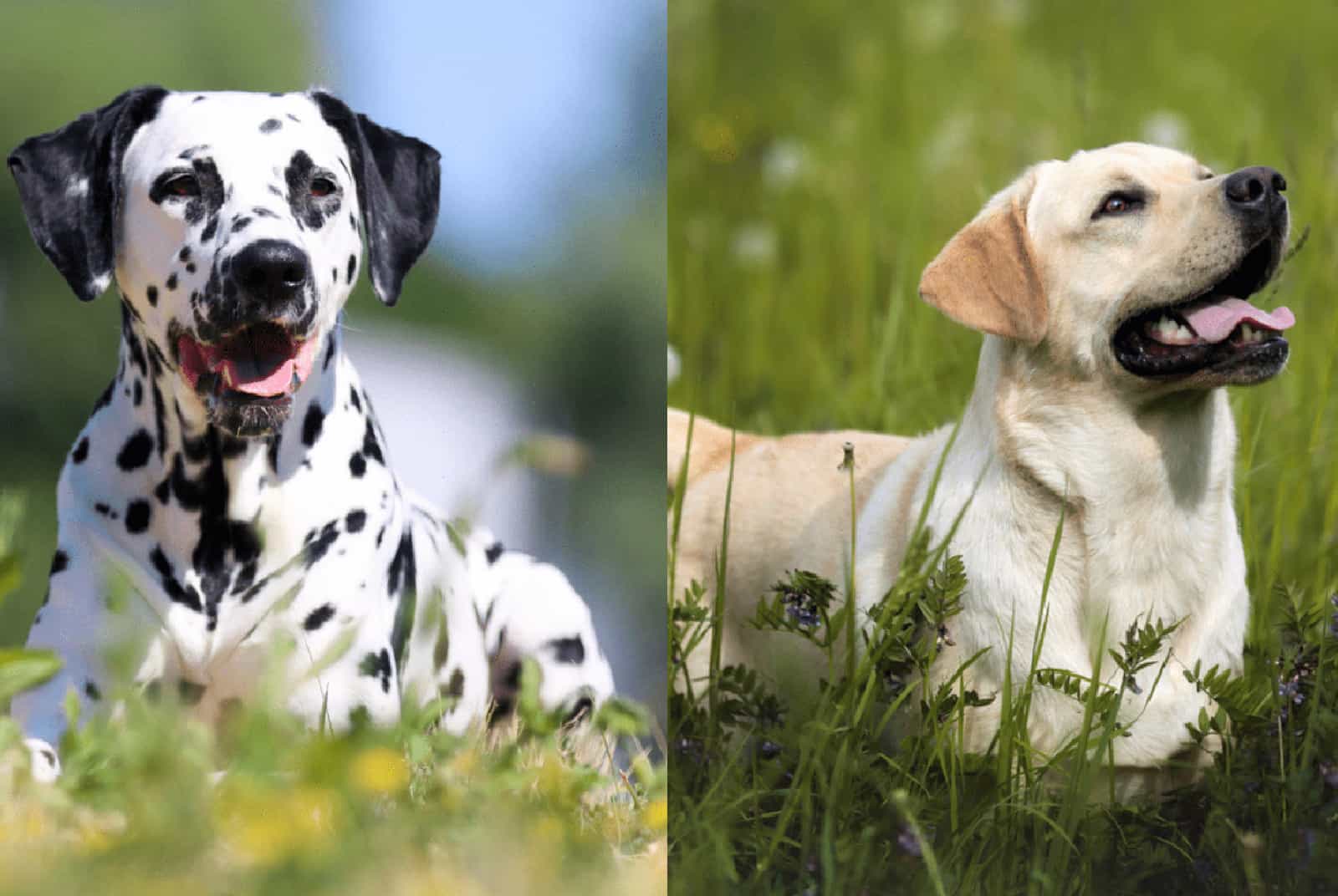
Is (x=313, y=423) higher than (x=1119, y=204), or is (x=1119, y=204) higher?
(x=1119, y=204)

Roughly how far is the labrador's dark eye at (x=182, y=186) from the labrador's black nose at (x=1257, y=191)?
2054mm

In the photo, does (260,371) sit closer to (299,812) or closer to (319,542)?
(319,542)

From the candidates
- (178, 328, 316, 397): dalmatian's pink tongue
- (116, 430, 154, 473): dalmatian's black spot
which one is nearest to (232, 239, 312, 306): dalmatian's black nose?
(178, 328, 316, 397): dalmatian's pink tongue

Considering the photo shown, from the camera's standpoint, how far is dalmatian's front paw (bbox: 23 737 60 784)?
2580 mm

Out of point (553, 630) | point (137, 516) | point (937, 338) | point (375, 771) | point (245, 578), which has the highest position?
point (937, 338)

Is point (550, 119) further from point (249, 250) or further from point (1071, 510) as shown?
point (1071, 510)

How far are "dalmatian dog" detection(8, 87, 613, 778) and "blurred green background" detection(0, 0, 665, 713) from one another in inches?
3.7

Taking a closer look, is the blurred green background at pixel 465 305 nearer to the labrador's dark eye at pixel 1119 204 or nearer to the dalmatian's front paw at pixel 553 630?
the dalmatian's front paw at pixel 553 630

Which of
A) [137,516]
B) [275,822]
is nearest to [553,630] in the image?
[137,516]

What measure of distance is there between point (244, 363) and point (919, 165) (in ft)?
11.4

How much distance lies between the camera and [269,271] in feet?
9.00

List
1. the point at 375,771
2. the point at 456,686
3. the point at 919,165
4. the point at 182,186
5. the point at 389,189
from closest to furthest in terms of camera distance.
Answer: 1. the point at 375,771
2. the point at 182,186
3. the point at 389,189
4. the point at 456,686
5. the point at 919,165

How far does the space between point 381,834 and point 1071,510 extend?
1590 millimetres

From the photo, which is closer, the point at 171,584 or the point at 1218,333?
the point at 1218,333
